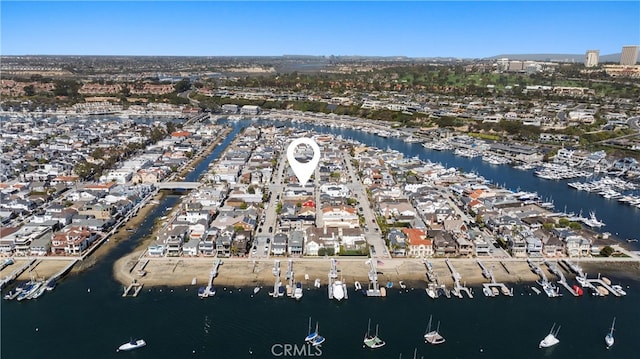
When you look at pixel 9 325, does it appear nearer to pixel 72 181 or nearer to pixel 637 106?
pixel 72 181

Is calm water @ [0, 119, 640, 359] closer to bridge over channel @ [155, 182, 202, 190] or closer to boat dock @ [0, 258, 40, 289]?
boat dock @ [0, 258, 40, 289]

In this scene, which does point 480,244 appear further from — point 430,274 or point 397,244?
point 397,244

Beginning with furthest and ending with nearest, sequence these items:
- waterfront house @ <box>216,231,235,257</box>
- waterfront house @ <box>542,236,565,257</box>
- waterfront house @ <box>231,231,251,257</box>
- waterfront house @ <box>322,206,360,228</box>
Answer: waterfront house @ <box>322,206,360,228</box> < waterfront house @ <box>542,236,565,257</box> < waterfront house @ <box>231,231,251,257</box> < waterfront house @ <box>216,231,235,257</box>

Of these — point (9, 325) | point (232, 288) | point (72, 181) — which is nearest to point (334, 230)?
point (232, 288)

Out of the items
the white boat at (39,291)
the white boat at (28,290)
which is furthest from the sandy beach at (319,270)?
the white boat at (28,290)

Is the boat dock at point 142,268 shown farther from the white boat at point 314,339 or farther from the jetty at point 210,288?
the white boat at point 314,339

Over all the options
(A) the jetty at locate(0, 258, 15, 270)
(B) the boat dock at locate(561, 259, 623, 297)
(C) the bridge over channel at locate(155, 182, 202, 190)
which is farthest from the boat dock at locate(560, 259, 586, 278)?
(A) the jetty at locate(0, 258, 15, 270)
